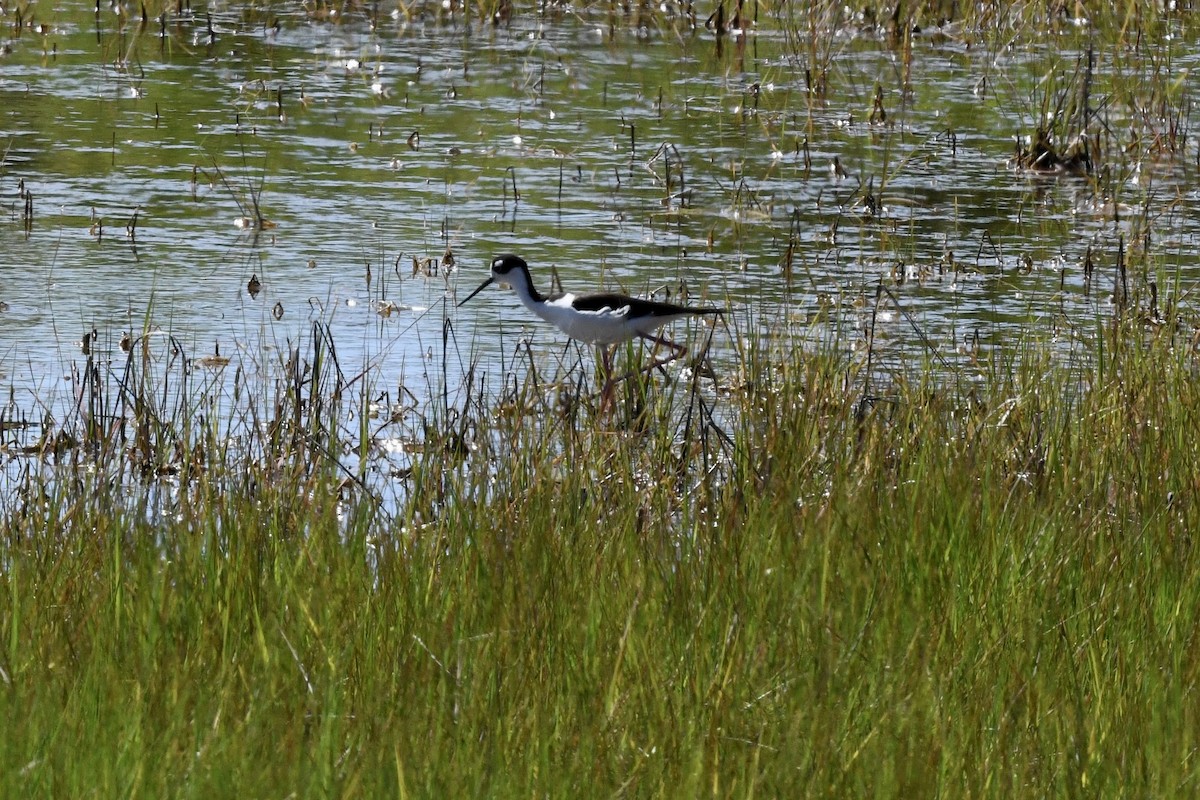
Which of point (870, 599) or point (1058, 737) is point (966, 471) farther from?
point (1058, 737)

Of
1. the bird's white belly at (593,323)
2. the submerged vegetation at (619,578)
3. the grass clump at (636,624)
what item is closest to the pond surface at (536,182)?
the submerged vegetation at (619,578)

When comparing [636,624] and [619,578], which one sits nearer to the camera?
[636,624]

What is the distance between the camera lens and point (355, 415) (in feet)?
22.1

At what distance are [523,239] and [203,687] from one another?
5.62 m

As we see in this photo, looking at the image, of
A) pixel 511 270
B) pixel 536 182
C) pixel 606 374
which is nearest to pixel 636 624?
pixel 606 374

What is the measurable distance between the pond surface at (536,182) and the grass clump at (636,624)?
1.22 meters

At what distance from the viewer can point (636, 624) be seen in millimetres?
4176

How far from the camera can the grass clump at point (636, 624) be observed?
11.7 ft

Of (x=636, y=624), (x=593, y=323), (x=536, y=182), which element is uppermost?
(x=536, y=182)

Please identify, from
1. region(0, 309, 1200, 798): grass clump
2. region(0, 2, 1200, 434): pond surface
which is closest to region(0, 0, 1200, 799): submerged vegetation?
region(0, 309, 1200, 798): grass clump

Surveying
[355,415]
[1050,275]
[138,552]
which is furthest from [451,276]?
[138,552]

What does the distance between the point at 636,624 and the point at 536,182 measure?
643cm

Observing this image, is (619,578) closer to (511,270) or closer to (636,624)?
(636,624)

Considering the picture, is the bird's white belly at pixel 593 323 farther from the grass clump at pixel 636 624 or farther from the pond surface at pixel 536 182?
the grass clump at pixel 636 624
